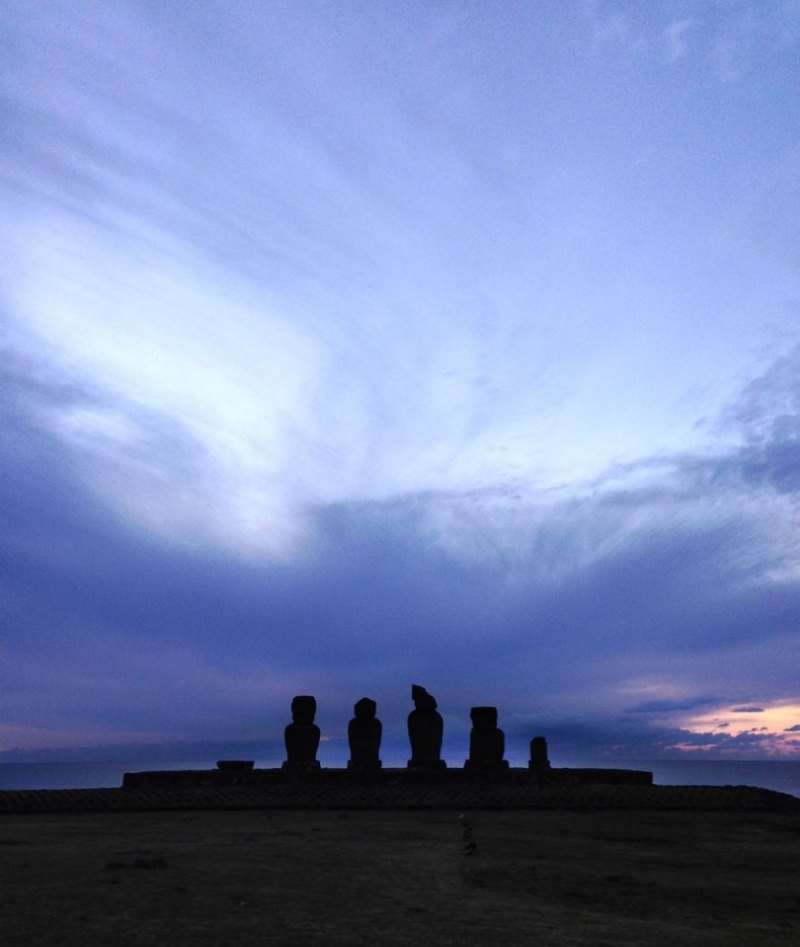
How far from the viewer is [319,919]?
8.17 metres

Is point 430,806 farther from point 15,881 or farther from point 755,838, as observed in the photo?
point 15,881

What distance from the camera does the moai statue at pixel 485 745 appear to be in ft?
99.1

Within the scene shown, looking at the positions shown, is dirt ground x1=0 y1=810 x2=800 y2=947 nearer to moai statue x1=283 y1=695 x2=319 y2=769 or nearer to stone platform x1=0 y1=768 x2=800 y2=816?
stone platform x1=0 y1=768 x2=800 y2=816

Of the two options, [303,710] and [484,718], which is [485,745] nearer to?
[484,718]

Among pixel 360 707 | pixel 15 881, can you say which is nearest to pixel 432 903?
pixel 15 881

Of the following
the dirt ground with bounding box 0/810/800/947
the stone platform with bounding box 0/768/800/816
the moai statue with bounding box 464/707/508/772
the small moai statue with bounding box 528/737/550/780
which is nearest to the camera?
the dirt ground with bounding box 0/810/800/947

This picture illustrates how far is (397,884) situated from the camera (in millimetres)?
10109

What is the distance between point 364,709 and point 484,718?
Answer: 444 cm

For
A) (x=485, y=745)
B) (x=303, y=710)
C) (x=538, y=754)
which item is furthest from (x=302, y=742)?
(x=538, y=754)

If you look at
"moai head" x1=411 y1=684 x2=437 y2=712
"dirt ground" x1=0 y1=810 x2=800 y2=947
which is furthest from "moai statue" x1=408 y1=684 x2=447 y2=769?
"dirt ground" x1=0 y1=810 x2=800 y2=947

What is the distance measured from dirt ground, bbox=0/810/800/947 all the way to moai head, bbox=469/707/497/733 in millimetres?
13346

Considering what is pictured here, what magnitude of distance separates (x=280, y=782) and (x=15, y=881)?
1876 centimetres

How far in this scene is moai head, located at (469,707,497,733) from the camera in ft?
101

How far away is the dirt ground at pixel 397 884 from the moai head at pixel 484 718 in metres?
13.3
